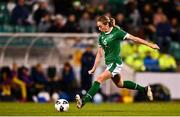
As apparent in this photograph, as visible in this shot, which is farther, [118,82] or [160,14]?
[160,14]

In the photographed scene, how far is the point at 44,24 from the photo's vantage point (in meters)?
30.9

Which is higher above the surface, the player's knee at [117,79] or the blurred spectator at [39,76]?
the player's knee at [117,79]

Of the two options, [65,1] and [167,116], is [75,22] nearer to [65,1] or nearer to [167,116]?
[65,1]

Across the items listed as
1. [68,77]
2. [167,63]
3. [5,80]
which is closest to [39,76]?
[68,77]

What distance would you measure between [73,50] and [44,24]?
6.26 feet

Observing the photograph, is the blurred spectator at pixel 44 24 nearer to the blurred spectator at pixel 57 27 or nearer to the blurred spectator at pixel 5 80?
the blurred spectator at pixel 57 27

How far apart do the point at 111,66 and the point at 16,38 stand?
1050 centimetres

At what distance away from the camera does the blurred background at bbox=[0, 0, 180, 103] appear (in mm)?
28219

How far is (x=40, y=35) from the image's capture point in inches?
1148

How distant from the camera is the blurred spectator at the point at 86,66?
2888 centimetres

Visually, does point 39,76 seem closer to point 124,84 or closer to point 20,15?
point 20,15

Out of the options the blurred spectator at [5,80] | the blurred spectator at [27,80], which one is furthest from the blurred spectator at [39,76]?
the blurred spectator at [5,80]

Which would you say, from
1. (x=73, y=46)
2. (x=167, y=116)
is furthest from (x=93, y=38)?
(x=167, y=116)

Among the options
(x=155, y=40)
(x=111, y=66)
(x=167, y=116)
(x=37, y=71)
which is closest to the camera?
(x=167, y=116)
